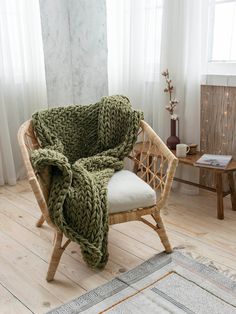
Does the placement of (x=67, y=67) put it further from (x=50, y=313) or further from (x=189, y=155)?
(x=50, y=313)

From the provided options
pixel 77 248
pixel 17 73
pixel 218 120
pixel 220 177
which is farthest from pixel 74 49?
pixel 77 248

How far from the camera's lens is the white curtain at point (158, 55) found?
2420mm

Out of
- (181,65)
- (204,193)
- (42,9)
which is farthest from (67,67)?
(204,193)

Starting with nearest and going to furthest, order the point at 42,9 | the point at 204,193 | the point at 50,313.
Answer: the point at 50,313, the point at 204,193, the point at 42,9

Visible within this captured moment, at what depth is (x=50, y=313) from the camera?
59.4 inches

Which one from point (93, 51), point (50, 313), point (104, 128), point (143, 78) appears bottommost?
point (50, 313)

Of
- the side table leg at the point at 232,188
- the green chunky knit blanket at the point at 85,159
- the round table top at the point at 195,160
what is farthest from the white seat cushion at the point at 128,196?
the side table leg at the point at 232,188

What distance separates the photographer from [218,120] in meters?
2.50

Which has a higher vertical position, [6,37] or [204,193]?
[6,37]

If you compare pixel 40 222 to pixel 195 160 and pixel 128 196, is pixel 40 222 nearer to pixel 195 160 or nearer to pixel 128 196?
pixel 128 196

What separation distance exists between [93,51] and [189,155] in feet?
4.37

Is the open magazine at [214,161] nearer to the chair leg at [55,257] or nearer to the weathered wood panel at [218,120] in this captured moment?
the weathered wood panel at [218,120]

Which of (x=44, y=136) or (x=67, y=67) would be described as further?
(x=67, y=67)

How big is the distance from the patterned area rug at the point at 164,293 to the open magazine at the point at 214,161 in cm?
67
